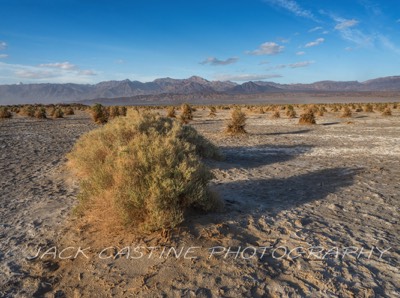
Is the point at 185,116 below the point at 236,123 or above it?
below

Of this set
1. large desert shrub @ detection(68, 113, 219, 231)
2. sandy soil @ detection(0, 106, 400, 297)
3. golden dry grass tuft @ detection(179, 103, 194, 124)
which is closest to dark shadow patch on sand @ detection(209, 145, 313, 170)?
sandy soil @ detection(0, 106, 400, 297)

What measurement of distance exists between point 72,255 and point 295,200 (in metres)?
4.05

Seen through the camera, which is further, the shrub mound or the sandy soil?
the shrub mound

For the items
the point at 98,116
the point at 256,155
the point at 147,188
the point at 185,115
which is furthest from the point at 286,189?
the point at 98,116

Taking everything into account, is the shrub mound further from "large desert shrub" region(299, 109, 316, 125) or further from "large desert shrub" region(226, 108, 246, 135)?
"large desert shrub" region(299, 109, 316, 125)

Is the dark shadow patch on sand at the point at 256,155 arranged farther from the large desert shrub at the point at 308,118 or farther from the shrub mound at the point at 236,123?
the large desert shrub at the point at 308,118

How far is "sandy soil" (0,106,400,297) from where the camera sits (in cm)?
377

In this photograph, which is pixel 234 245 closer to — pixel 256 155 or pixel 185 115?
pixel 256 155

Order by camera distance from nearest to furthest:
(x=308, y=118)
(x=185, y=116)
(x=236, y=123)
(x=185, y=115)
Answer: (x=236, y=123) < (x=308, y=118) < (x=185, y=116) < (x=185, y=115)

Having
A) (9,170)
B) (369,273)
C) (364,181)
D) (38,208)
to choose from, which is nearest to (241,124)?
(364,181)

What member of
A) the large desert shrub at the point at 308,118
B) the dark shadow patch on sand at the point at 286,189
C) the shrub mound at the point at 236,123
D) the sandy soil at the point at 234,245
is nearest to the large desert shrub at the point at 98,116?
the shrub mound at the point at 236,123

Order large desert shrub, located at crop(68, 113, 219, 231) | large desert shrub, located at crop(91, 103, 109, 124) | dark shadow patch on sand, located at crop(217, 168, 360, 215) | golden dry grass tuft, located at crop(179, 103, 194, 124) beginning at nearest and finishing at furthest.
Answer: large desert shrub, located at crop(68, 113, 219, 231) < dark shadow patch on sand, located at crop(217, 168, 360, 215) < golden dry grass tuft, located at crop(179, 103, 194, 124) < large desert shrub, located at crop(91, 103, 109, 124)

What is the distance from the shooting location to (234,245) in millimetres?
4461

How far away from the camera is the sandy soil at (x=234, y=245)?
3.77m
